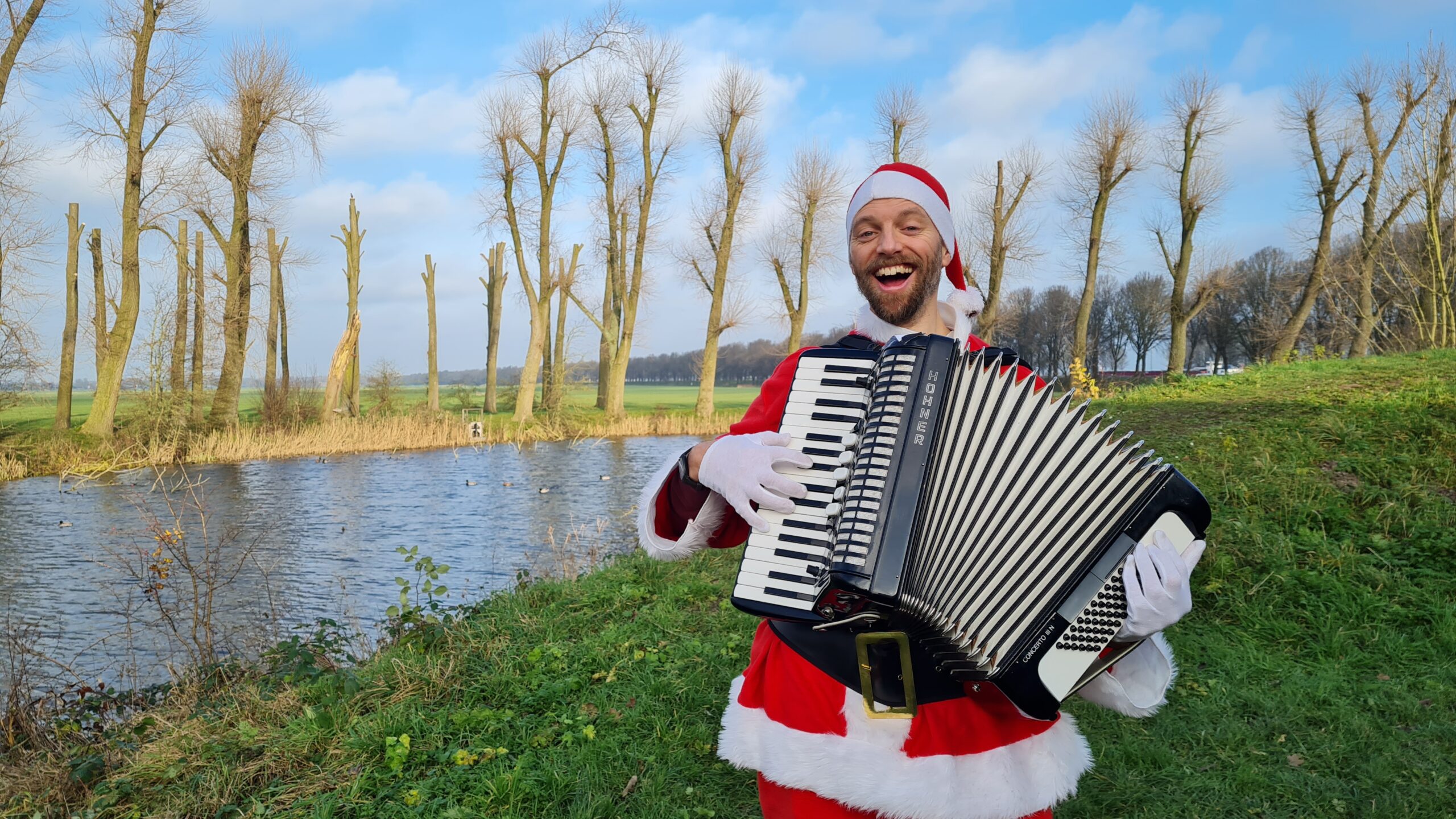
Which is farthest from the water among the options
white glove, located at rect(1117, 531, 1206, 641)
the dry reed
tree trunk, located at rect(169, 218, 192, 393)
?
white glove, located at rect(1117, 531, 1206, 641)

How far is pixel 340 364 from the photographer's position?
961 inches

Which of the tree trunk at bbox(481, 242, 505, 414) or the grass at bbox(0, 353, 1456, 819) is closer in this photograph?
the grass at bbox(0, 353, 1456, 819)

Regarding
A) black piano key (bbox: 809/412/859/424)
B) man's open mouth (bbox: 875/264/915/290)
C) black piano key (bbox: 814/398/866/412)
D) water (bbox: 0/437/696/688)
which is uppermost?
man's open mouth (bbox: 875/264/915/290)

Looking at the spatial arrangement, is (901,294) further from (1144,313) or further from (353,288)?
(1144,313)

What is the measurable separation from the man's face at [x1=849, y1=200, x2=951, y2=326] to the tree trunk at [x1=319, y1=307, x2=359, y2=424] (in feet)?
75.8

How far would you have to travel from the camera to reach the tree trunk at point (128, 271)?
17.3m

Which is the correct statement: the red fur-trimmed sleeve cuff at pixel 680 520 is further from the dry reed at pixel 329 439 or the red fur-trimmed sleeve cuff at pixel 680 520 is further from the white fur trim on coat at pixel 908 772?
the dry reed at pixel 329 439

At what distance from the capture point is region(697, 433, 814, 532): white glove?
165 centimetres

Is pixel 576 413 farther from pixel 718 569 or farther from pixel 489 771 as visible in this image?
pixel 489 771

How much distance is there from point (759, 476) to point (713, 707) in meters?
2.98

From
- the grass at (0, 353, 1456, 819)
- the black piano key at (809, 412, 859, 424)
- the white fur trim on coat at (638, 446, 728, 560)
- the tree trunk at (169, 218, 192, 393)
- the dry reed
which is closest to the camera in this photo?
the black piano key at (809, 412, 859, 424)

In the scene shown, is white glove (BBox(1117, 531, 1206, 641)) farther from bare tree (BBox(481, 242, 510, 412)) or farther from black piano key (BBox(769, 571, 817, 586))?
bare tree (BBox(481, 242, 510, 412))

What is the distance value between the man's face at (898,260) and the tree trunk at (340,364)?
23109 millimetres

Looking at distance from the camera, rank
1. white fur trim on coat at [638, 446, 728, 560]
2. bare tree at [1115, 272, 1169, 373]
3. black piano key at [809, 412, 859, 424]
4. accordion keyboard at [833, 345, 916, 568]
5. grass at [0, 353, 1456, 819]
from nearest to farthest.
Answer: accordion keyboard at [833, 345, 916, 568] → black piano key at [809, 412, 859, 424] → white fur trim on coat at [638, 446, 728, 560] → grass at [0, 353, 1456, 819] → bare tree at [1115, 272, 1169, 373]
